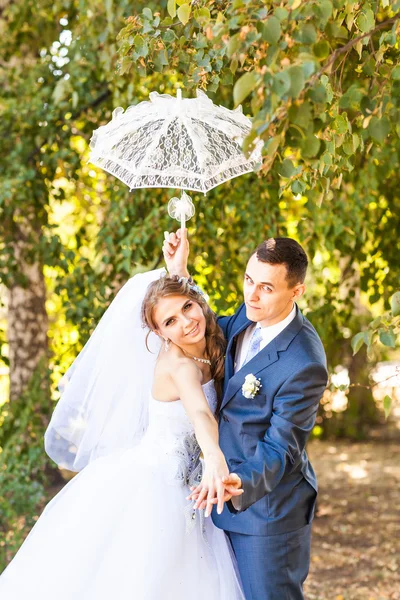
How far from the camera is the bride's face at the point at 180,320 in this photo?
8.26 ft

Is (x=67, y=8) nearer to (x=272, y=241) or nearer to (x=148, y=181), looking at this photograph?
(x=148, y=181)

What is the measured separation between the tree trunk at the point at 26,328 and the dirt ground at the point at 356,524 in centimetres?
233

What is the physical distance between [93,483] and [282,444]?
0.70 meters

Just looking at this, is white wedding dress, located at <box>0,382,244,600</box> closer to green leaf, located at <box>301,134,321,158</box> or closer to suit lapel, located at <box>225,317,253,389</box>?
suit lapel, located at <box>225,317,253,389</box>

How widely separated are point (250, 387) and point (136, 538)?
60cm

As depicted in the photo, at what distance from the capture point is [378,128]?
181 cm

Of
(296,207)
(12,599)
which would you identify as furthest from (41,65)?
(12,599)

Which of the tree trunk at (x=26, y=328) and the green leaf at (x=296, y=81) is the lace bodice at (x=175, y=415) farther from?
the tree trunk at (x=26, y=328)

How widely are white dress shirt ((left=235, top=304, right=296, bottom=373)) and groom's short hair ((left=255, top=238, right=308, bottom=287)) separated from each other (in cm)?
13

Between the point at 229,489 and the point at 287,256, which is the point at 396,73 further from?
the point at 229,489

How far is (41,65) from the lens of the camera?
4.36 m

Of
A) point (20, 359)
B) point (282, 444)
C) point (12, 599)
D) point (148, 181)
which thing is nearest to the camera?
point (282, 444)

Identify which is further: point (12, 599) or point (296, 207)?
point (296, 207)

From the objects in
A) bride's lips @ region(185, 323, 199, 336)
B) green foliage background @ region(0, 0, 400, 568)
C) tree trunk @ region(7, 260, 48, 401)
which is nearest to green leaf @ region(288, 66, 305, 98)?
bride's lips @ region(185, 323, 199, 336)
